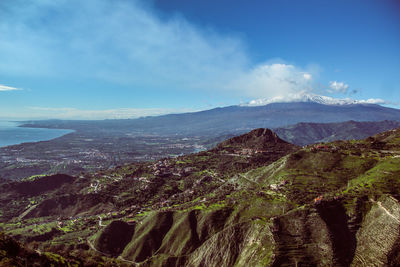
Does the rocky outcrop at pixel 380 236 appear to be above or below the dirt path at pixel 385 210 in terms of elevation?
below

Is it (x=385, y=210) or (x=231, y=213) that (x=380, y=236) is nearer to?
(x=385, y=210)

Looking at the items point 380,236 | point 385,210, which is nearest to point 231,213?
point 380,236

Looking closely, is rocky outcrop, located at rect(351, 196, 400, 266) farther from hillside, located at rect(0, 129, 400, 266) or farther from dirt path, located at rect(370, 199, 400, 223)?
hillside, located at rect(0, 129, 400, 266)

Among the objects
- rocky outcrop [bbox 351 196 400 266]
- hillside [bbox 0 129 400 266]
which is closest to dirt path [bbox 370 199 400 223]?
rocky outcrop [bbox 351 196 400 266]

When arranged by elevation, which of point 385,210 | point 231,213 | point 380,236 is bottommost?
point 231,213

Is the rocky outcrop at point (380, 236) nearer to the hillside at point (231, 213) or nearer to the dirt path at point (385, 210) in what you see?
the dirt path at point (385, 210)

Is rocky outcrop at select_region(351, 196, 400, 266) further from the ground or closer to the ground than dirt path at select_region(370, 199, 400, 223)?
closer to the ground

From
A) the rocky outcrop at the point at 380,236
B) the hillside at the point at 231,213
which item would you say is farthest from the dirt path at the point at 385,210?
the hillside at the point at 231,213

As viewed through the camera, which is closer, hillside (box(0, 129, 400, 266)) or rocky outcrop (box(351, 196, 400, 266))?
rocky outcrop (box(351, 196, 400, 266))

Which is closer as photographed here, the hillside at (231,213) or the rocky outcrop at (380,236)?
the rocky outcrop at (380,236)
